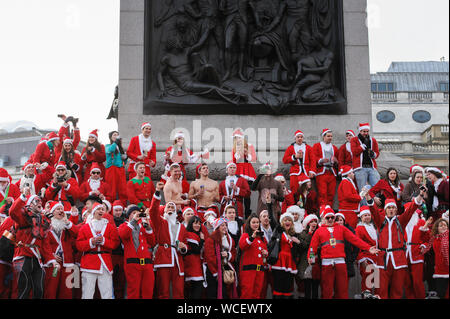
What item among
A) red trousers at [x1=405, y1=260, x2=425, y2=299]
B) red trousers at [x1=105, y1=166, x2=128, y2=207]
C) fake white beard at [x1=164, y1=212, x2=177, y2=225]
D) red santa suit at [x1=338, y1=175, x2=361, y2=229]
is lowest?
red trousers at [x1=405, y1=260, x2=425, y2=299]

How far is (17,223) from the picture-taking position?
Result: 11.0m

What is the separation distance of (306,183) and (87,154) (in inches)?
187

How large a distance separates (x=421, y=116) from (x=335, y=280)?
66.5 m

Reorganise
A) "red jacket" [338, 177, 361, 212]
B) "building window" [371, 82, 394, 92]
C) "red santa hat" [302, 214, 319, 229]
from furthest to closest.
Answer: "building window" [371, 82, 394, 92] → "red jacket" [338, 177, 361, 212] → "red santa hat" [302, 214, 319, 229]

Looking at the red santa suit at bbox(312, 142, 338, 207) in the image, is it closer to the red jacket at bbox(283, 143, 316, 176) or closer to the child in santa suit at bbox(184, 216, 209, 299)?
the red jacket at bbox(283, 143, 316, 176)

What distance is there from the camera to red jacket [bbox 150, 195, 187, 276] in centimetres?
1124

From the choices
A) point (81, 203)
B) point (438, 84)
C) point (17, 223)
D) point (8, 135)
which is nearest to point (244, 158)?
point (81, 203)

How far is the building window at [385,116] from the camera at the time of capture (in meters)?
74.2

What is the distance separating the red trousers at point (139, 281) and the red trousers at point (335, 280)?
2.86m

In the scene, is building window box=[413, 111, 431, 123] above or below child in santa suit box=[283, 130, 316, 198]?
above

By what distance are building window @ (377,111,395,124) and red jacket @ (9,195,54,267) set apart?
66.7 m

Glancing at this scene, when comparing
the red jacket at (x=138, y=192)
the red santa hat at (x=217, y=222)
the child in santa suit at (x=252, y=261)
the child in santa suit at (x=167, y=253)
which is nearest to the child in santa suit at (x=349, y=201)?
the child in santa suit at (x=252, y=261)

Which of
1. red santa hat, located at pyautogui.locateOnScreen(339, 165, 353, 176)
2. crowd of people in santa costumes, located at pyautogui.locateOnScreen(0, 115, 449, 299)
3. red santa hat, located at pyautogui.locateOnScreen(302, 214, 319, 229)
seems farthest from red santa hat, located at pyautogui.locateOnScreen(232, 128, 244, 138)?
red santa hat, located at pyautogui.locateOnScreen(302, 214, 319, 229)

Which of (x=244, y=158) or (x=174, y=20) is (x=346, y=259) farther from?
(x=174, y=20)
